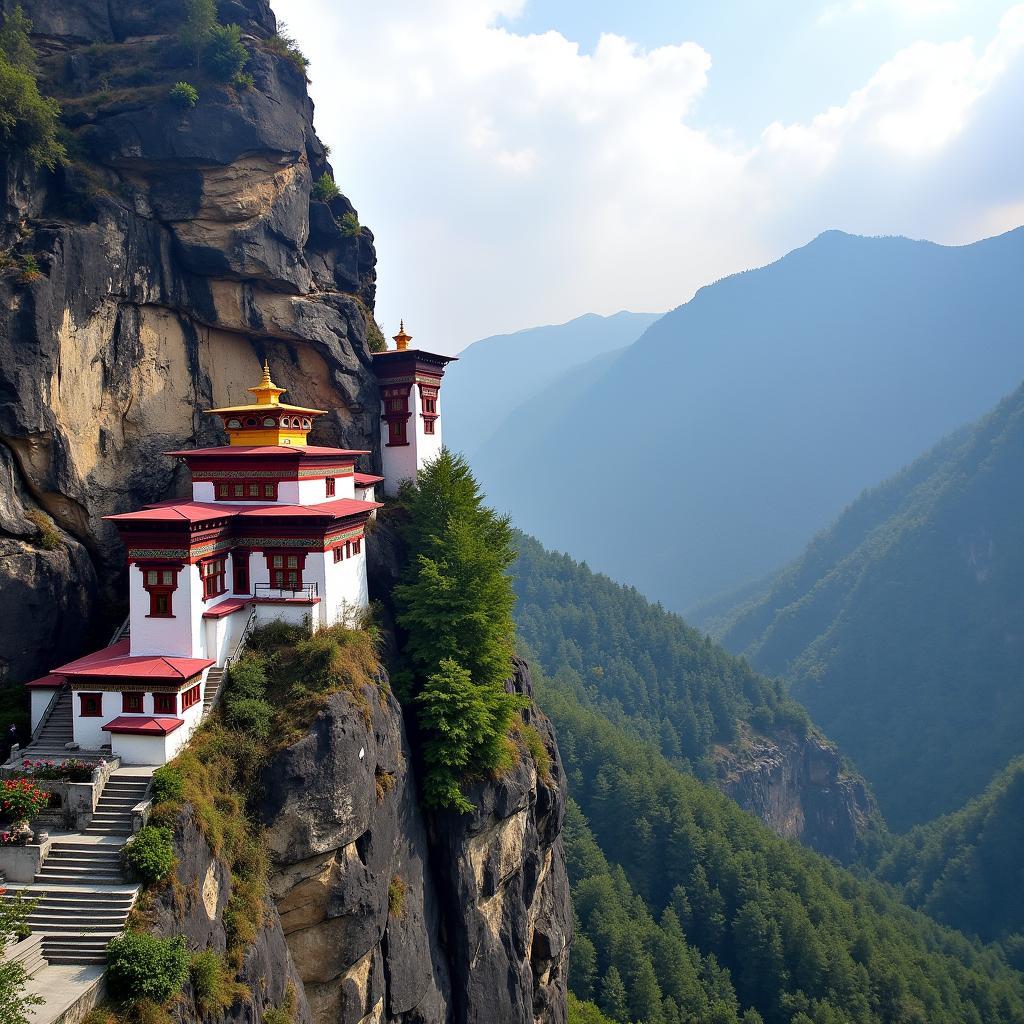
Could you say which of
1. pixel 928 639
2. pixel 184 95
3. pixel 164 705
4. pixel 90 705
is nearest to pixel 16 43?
pixel 184 95

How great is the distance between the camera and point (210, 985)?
16.7m

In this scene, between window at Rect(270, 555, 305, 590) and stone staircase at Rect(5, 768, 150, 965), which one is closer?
stone staircase at Rect(5, 768, 150, 965)

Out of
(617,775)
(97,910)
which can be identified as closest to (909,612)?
(617,775)

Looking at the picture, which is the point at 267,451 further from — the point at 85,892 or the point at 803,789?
the point at 803,789

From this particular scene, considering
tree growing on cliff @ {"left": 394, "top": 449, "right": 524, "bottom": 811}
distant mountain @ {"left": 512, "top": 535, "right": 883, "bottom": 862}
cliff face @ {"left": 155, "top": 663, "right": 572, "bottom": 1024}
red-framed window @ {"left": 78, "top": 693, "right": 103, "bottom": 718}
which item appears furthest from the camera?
distant mountain @ {"left": 512, "top": 535, "right": 883, "bottom": 862}

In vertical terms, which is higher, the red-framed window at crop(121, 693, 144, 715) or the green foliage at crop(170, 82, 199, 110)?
the green foliage at crop(170, 82, 199, 110)

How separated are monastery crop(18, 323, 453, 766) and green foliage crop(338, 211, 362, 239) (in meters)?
11.7

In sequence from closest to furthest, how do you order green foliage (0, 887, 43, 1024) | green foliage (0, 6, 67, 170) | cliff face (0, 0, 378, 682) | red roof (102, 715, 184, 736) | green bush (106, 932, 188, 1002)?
green foliage (0, 887, 43, 1024), green bush (106, 932, 188, 1002), red roof (102, 715, 184, 736), cliff face (0, 0, 378, 682), green foliage (0, 6, 67, 170)

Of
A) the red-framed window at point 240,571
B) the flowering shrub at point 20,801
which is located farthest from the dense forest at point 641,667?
the flowering shrub at point 20,801

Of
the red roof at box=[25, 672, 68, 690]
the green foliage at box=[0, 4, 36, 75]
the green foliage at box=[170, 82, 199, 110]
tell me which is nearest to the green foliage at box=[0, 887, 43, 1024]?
the red roof at box=[25, 672, 68, 690]

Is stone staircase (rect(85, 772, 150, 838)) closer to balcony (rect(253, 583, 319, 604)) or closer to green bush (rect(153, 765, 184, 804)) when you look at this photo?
green bush (rect(153, 765, 184, 804))

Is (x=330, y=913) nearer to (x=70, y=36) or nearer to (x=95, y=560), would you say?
(x=95, y=560)

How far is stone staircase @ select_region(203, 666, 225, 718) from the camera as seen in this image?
2230 cm

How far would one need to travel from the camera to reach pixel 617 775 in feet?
255
